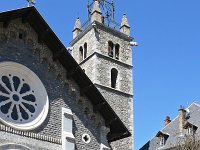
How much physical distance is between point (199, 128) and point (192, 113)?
3089 millimetres

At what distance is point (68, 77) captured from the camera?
22594mm

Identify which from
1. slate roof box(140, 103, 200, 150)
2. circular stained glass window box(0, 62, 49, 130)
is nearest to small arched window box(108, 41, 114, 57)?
slate roof box(140, 103, 200, 150)

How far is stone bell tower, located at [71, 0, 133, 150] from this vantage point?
41688 mm

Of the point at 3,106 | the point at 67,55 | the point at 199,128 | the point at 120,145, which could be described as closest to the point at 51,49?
the point at 67,55

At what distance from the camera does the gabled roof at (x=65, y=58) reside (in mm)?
21406

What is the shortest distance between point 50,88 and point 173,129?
1829 centimetres

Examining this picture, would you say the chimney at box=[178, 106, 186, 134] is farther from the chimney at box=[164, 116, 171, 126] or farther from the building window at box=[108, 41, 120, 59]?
the building window at box=[108, 41, 120, 59]

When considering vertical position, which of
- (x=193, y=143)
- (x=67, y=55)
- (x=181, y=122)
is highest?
(x=181, y=122)

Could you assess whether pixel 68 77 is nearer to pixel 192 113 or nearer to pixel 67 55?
pixel 67 55

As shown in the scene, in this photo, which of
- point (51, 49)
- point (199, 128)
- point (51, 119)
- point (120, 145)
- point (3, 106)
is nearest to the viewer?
point (3, 106)

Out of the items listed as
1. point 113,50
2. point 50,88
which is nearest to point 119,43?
point 113,50

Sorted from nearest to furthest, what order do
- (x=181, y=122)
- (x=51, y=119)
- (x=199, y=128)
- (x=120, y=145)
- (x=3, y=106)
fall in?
(x=3, y=106) < (x=51, y=119) < (x=199, y=128) < (x=181, y=122) < (x=120, y=145)

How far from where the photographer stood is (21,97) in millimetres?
20422

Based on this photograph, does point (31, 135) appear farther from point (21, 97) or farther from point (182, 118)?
point (182, 118)
